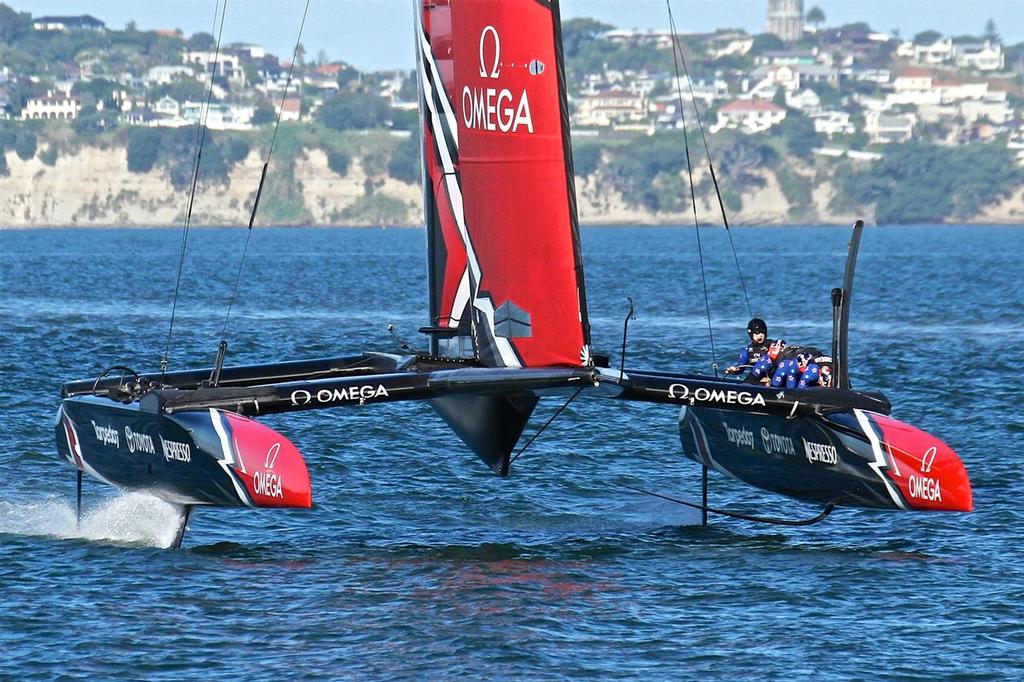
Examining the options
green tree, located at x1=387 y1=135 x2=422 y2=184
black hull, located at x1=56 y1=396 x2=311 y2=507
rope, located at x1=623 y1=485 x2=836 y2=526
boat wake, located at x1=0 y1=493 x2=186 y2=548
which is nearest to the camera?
black hull, located at x1=56 y1=396 x2=311 y2=507

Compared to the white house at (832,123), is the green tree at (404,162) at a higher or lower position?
lower

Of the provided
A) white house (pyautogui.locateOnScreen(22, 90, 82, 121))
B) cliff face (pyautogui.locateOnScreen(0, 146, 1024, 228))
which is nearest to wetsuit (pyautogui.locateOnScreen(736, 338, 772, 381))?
cliff face (pyautogui.locateOnScreen(0, 146, 1024, 228))

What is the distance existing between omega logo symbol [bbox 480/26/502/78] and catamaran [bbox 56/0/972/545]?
0.05ft

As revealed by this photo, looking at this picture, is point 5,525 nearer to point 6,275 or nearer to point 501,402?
point 501,402

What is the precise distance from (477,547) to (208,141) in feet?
475

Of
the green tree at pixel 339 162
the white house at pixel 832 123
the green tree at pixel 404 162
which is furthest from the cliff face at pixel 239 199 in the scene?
the white house at pixel 832 123

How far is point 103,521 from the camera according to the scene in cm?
1356

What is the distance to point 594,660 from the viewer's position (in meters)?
9.95

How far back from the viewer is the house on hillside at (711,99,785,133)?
179 meters

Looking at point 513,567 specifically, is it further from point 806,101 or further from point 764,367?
point 806,101

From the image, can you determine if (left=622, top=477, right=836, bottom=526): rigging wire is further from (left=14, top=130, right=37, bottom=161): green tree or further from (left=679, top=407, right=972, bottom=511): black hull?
(left=14, top=130, right=37, bottom=161): green tree

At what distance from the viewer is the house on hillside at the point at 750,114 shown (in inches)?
7032

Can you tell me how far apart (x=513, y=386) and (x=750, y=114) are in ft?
574

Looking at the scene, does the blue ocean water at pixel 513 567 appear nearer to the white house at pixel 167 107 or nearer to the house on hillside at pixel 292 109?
the house on hillside at pixel 292 109
